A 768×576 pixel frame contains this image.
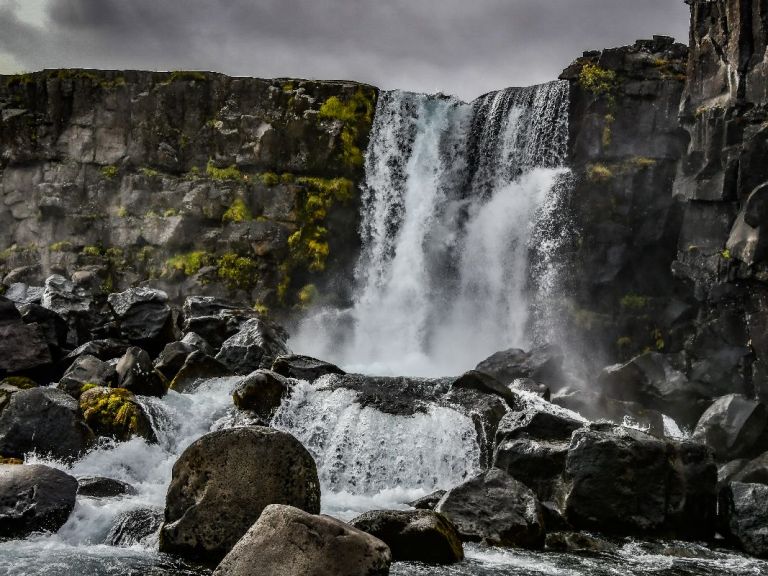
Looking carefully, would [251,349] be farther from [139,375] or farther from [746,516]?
[746,516]

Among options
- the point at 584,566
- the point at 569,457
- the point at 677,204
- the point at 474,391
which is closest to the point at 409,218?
the point at 677,204

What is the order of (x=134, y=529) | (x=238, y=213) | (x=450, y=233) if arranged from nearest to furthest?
(x=134, y=529) → (x=450, y=233) → (x=238, y=213)

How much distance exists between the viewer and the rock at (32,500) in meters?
10.5

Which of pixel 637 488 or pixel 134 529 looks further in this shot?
pixel 637 488

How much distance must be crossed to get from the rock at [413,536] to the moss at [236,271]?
21.6 meters

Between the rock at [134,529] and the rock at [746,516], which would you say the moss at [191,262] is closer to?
the rock at [134,529]

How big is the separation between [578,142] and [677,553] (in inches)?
750

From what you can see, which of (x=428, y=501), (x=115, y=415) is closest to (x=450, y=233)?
(x=115, y=415)

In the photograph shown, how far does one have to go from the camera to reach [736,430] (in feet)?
54.5

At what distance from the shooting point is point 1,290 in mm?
29859

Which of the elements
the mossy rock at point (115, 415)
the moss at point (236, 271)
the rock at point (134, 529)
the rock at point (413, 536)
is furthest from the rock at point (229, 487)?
the moss at point (236, 271)

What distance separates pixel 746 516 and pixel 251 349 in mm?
12855

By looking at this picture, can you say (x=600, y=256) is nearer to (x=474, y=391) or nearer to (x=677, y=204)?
(x=677, y=204)

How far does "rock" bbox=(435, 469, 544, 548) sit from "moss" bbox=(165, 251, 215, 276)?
21589 millimetres
